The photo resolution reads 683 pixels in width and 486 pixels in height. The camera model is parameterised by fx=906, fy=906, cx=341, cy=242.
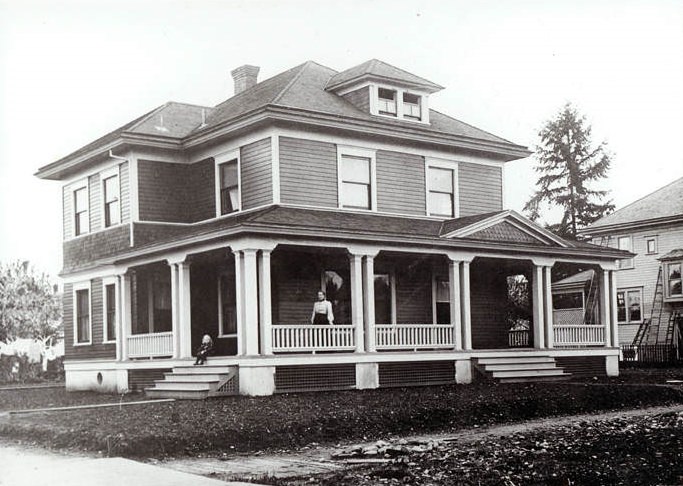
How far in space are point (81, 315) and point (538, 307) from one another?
13906mm

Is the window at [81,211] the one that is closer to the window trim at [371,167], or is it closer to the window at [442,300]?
the window trim at [371,167]

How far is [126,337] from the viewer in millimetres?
24438

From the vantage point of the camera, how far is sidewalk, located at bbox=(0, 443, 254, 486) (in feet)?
29.5

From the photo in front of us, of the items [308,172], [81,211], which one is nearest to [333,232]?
[308,172]

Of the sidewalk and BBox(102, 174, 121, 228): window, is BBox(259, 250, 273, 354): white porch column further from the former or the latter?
the sidewalk

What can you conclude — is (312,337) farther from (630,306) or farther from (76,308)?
(630,306)

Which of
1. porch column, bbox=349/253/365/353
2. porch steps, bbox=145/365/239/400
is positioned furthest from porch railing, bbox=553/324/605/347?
porch steps, bbox=145/365/239/400

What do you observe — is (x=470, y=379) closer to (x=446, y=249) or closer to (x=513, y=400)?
(x=446, y=249)

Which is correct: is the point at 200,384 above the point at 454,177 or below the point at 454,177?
below

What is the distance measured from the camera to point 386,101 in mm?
26156

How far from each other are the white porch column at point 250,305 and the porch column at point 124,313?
5.95m

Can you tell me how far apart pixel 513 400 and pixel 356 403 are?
298 cm

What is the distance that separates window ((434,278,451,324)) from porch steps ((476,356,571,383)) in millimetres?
2847

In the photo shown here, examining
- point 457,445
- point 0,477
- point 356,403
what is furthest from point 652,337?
point 0,477
